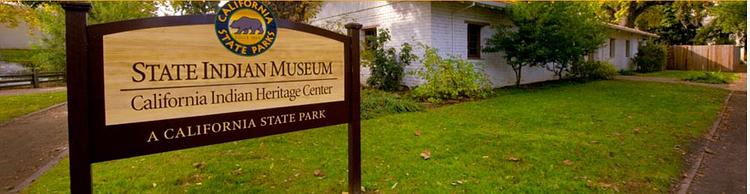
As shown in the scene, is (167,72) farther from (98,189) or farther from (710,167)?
(710,167)

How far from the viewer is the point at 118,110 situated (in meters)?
2.29

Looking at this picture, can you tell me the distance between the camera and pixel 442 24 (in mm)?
12328

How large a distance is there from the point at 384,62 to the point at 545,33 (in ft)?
15.6

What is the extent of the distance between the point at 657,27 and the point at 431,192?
3832 cm

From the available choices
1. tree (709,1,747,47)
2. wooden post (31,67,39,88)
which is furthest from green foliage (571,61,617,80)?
wooden post (31,67,39,88)

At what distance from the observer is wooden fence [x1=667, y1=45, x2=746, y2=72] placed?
25.0 meters

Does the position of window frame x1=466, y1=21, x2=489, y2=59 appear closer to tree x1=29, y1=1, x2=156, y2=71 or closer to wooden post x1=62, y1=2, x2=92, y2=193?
wooden post x1=62, y1=2, x2=92, y2=193

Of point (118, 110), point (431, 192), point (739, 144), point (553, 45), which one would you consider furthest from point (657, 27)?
point (118, 110)

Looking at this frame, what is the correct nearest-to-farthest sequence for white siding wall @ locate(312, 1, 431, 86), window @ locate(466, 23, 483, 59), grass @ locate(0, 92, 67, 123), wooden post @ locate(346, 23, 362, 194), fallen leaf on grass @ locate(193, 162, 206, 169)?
wooden post @ locate(346, 23, 362, 194) < fallen leaf on grass @ locate(193, 162, 206, 169) < grass @ locate(0, 92, 67, 123) < white siding wall @ locate(312, 1, 431, 86) < window @ locate(466, 23, 483, 59)

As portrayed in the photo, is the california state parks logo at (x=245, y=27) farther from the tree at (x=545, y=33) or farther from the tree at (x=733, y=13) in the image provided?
the tree at (x=733, y=13)

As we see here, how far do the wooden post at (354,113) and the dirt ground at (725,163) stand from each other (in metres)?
2.96

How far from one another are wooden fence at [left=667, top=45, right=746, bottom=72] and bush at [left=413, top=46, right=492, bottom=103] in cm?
2279

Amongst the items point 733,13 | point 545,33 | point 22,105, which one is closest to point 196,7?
point 22,105

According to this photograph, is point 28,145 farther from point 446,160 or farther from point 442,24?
point 442,24
